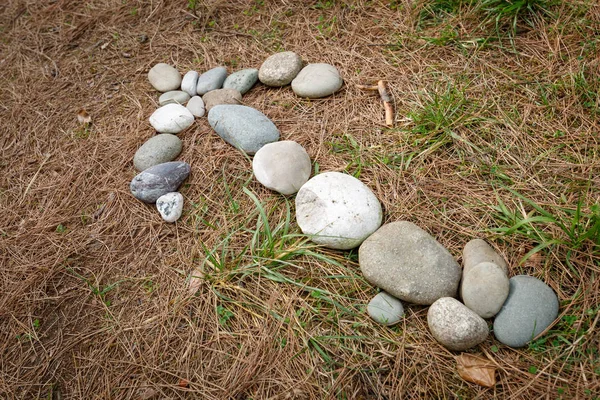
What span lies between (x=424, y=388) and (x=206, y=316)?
2.78 feet

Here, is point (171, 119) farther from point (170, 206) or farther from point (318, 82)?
point (318, 82)

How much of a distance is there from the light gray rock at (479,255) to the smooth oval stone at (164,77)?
186 centimetres

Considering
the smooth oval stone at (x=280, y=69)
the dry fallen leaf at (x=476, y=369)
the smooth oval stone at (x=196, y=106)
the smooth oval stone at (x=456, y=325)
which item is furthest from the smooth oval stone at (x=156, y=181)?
the dry fallen leaf at (x=476, y=369)

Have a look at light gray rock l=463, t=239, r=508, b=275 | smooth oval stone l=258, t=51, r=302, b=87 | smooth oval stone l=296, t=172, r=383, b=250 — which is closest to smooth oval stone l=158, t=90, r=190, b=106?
smooth oval stone l=258, t=51, r=302, b=87

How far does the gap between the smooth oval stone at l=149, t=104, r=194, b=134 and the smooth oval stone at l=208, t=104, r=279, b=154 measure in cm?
14

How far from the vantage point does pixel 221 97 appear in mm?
2291

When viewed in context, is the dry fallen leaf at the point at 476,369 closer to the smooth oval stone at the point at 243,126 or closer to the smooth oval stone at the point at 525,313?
the smooth oval stone at the point at 525,313

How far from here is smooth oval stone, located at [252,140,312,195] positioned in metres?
1.87

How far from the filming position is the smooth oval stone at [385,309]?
1.52 m

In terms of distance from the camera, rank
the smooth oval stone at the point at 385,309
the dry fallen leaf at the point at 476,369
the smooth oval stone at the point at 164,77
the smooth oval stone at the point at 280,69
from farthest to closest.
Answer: the smooth oval stone at the point at 164,77 < the smooth oval stone at the point at 280,69 < the smooth oval stone at the point at 385,309 < the dry fallen leaf at the point at 476,369

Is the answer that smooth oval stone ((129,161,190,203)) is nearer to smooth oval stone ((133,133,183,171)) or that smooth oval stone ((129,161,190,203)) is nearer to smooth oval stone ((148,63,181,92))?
smooth oval stone ((133,133,183,171))

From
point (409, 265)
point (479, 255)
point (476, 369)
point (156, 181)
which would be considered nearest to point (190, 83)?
point (156, 181)

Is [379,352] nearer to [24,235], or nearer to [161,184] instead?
[161,184]

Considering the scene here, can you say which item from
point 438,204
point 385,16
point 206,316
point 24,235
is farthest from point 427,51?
point 24,235
